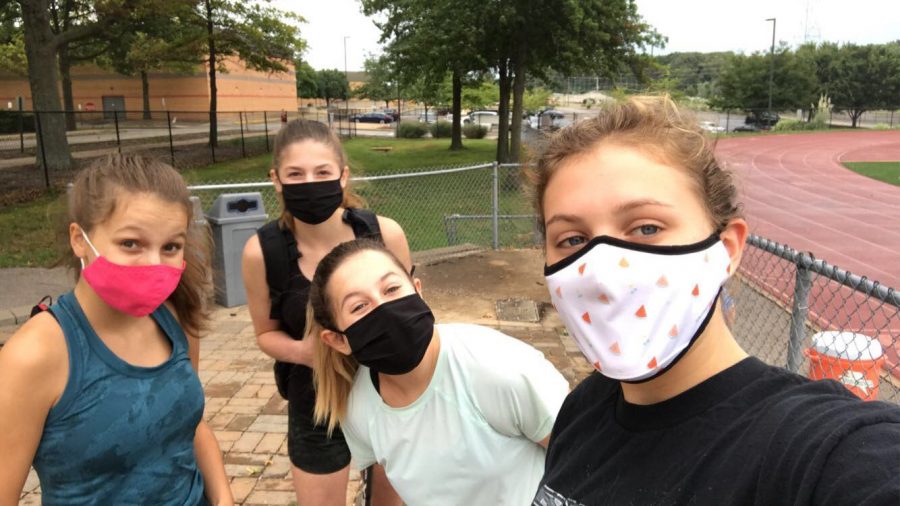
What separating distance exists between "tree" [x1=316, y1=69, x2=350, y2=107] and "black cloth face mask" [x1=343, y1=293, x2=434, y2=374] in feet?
271

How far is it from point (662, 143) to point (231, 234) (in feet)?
21.7

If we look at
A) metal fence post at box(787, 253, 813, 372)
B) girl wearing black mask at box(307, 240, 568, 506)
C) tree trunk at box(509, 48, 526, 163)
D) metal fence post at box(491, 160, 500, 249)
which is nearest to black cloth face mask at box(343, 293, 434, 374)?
girl wearing black mask at box(307, 240, 568, 506)

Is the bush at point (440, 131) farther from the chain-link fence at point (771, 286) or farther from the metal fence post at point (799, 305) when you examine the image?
the metal fence post at point (799, 305)

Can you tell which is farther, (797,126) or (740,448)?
(797,126)

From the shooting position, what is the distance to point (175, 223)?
1854 mm

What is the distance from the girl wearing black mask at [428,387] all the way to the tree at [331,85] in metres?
82.4

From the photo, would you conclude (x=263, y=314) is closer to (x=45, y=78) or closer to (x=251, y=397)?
(x=251, y=397)

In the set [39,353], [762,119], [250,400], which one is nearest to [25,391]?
[39,353]

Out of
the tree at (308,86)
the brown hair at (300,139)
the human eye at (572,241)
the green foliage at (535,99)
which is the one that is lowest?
the human eye at (572,241)

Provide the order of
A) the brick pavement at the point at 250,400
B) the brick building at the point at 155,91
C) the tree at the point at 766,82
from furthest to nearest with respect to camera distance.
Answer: the tree at the point at 766,82 → the brick building at the point at 155,91 → the brick pavement at the point at 250,400

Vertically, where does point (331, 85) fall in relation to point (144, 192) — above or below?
above

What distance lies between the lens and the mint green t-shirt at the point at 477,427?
175 centimetres

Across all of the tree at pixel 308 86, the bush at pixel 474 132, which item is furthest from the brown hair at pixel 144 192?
the tree at pixel 308 86

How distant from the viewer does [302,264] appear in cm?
249
